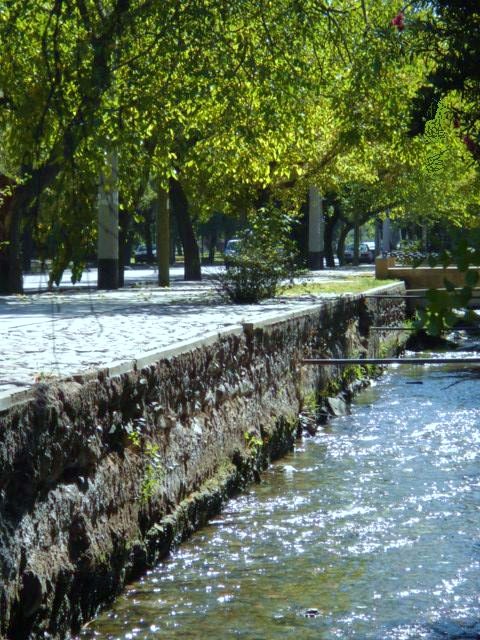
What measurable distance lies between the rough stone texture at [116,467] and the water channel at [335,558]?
0.23 metres

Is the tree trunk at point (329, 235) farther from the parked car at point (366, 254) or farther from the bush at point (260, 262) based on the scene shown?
the bush at point (260, 262)

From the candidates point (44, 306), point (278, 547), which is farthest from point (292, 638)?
point (44, 306)

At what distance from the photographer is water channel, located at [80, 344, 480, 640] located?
24.3 feet

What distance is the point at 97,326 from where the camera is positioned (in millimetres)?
12758

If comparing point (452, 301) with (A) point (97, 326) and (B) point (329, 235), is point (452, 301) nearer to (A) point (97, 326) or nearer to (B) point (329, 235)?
(A) point (97, 326)

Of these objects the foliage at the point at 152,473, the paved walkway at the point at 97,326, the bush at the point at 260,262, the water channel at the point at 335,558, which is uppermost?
the bush at the point at 260,262

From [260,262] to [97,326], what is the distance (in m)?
7.15

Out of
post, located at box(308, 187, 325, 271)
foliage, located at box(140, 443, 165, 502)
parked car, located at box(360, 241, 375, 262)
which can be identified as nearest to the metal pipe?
foliage, located at box(140, 443, 165, 502)

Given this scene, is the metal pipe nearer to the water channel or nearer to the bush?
the water channel

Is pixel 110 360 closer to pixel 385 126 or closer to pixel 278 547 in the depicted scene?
pixel 278 547

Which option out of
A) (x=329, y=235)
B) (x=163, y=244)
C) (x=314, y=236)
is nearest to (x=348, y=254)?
(x=329, y=235)

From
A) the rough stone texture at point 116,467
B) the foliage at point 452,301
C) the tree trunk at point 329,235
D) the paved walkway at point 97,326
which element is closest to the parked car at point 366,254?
the tree trunk at point 329,235

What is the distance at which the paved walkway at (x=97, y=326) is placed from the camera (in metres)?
8.54

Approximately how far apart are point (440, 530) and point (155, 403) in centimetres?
237
